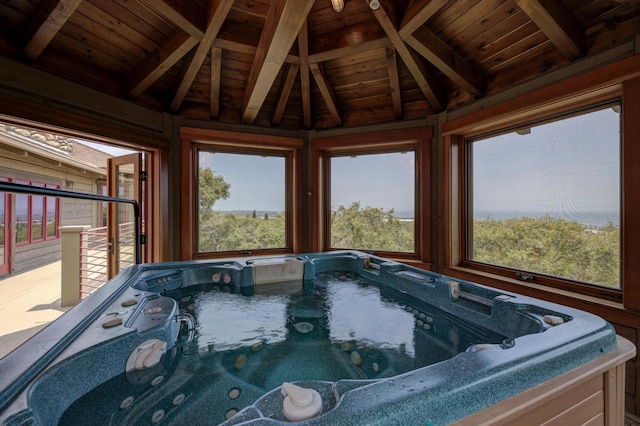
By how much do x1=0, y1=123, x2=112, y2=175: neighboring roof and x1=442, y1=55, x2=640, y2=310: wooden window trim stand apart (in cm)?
376

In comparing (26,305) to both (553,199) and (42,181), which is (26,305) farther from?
(553,199)

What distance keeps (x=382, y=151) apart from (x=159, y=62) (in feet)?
7.65

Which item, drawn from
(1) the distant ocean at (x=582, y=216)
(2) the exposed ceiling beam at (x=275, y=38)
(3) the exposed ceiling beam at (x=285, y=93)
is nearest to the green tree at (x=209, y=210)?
(3) the exposed ceiling beam at (x=285, y=93)

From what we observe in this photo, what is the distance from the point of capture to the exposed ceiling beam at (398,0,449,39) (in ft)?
5.92

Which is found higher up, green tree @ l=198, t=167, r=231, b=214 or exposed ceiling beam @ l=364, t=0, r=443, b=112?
exposed ceiling beam @ l=364, t=0, r=443, b=112

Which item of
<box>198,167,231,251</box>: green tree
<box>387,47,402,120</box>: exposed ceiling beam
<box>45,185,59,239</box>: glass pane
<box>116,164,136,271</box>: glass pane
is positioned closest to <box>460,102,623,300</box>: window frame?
<box>387,47,402,120</box>: exposed ceiling beam

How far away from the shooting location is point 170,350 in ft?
3.96

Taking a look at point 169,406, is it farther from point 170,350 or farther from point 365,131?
point 365,131

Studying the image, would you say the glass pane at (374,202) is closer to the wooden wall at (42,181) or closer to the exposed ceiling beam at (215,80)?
the exposed ceiling beam at (215,80)

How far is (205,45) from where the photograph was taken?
2.25 meters

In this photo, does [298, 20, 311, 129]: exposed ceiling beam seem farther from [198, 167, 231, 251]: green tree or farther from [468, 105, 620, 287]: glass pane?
[468, 105, 620, 287]: glass pane

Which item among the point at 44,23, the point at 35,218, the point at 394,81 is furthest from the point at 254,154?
the point at 35,218

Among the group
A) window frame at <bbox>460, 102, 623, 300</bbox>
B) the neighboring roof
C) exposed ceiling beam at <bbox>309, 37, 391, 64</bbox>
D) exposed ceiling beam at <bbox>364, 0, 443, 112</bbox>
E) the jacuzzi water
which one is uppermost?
exposed ceiling beam at <bbox>309, 37, 391, 64</bbox>

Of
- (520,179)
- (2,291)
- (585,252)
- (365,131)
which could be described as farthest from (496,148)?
(2,291)
